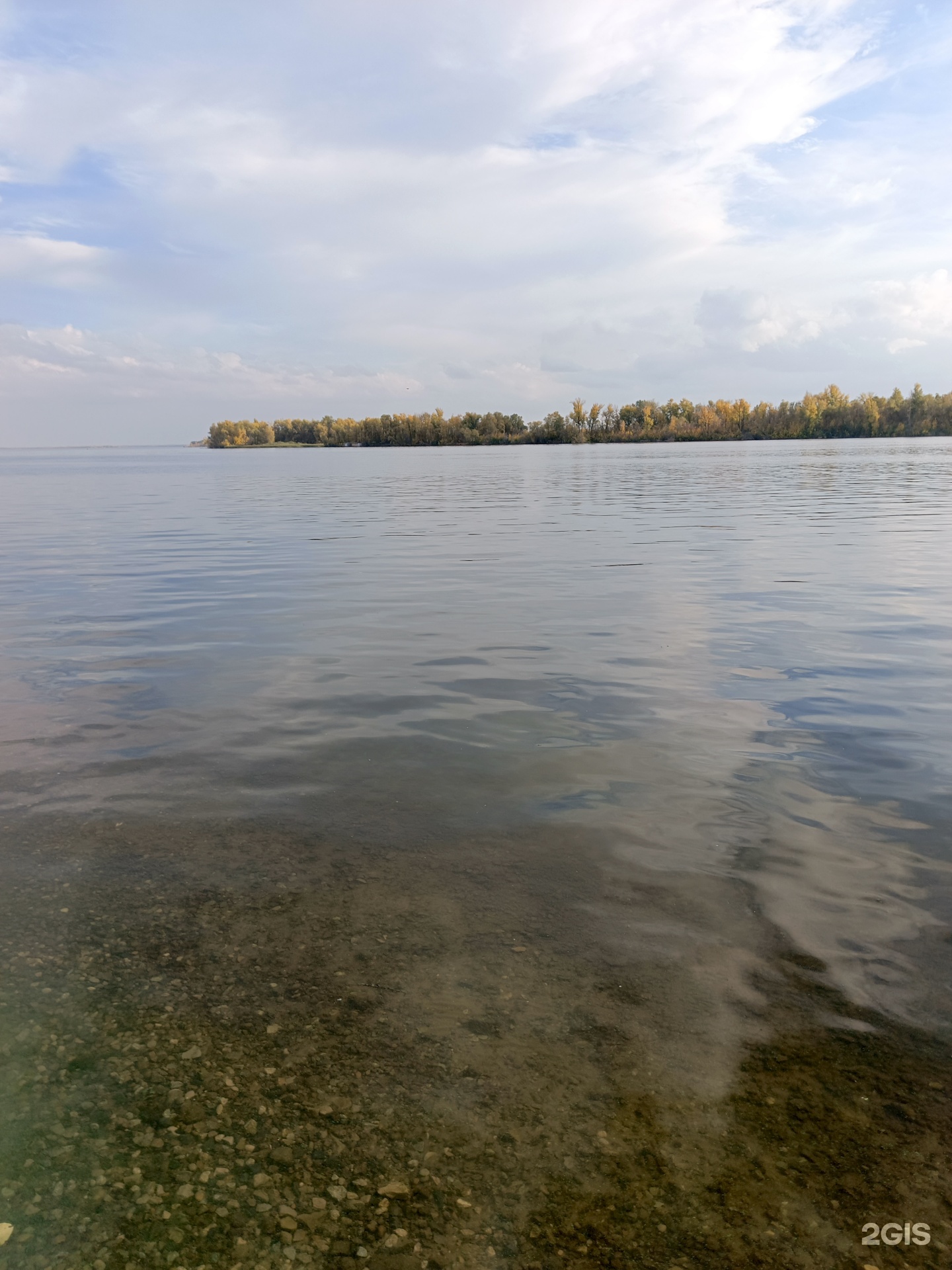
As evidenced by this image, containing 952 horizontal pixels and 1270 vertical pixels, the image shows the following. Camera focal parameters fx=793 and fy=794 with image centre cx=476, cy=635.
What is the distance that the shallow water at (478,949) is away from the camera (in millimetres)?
2941

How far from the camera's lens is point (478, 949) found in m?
4.59

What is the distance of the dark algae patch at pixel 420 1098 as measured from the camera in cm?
281

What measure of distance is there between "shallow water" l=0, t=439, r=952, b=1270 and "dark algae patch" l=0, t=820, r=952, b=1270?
0.05 feet

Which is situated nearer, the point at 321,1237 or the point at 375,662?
the point at 321,1237

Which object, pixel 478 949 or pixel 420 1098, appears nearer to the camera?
pixel 420 1098

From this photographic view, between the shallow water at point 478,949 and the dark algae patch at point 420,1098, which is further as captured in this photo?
the shallow water at point 478,949

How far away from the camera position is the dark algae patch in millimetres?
2812

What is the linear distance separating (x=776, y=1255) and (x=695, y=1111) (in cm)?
65

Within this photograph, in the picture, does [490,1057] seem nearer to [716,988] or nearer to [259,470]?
[716,988]

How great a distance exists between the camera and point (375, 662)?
11.3 meters

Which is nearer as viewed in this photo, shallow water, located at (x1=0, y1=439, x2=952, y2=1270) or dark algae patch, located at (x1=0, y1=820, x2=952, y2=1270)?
dark algae patch, located at (x1=0, y1=820, x2=952, y2=1270)

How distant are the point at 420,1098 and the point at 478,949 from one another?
119 cm

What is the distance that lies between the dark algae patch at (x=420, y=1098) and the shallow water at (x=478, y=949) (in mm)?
15

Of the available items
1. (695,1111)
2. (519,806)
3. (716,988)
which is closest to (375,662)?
(519,806)
